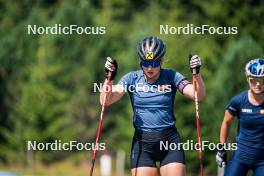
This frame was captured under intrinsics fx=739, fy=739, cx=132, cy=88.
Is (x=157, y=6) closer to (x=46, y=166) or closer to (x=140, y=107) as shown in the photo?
(x=46, y=166)

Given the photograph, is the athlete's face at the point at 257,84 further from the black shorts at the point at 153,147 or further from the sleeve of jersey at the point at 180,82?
the black shorts at the point at 153,147

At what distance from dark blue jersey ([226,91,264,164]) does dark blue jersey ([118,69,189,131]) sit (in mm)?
916

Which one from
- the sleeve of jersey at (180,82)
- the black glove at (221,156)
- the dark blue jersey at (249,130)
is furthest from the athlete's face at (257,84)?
the black glove at (221,156)

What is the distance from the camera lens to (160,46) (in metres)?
9.02

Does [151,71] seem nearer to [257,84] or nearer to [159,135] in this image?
[159,135]

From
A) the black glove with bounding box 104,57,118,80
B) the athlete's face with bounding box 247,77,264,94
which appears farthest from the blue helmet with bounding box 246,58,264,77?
the black glove with bounding box 104,57,118,80

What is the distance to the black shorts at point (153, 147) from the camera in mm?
8984

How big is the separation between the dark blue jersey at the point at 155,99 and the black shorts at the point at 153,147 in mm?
85

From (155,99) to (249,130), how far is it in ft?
4.52

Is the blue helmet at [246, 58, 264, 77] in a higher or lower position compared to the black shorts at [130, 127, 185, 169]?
higher

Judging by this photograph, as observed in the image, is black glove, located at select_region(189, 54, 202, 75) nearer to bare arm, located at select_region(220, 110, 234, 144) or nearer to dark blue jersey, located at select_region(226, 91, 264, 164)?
dark blue jersey, located at select_region(226, 91, 264, 164)

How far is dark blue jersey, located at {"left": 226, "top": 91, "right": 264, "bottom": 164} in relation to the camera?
9.44 meters

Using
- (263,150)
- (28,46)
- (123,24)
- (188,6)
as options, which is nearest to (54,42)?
(28,46)

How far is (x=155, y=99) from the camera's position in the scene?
9.04m
